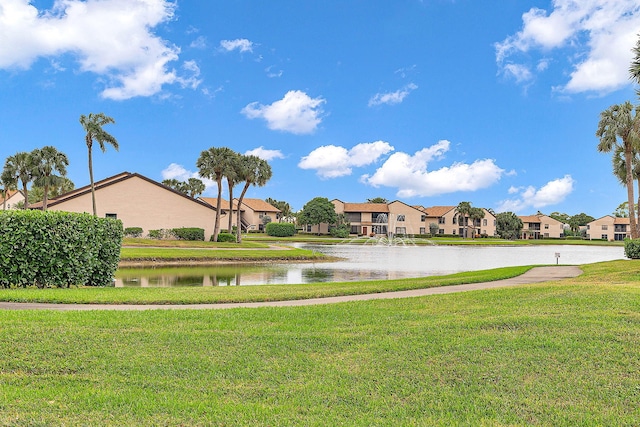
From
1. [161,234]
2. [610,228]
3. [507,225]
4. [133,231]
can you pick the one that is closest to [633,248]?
[161,234]

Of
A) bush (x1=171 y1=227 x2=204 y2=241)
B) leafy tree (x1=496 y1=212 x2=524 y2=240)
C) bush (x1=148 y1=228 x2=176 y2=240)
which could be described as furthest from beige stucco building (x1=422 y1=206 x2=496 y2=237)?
bush (x1=148 y1=228 x2=176 y2=240)

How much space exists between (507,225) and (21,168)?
309ft

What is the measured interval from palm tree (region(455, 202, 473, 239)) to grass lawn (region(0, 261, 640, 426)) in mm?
90970

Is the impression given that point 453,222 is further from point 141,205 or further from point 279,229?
point 141,205

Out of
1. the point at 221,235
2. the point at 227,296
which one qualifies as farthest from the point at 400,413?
the point at 221,235

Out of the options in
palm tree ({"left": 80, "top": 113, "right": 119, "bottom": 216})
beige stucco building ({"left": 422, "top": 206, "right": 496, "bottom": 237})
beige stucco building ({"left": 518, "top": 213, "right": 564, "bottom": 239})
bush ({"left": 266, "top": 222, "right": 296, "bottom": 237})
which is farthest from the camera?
beige stucco building ({"left": 518, "top": 213, "right": 564, "bottom": 239})

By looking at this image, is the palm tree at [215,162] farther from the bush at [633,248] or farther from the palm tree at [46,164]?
the bush at [633,248]

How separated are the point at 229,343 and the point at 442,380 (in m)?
3.05

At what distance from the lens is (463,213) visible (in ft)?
319

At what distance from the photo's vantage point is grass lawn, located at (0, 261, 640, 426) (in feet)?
15.3

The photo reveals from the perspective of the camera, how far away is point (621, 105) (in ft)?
107

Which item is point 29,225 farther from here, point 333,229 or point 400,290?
point 333,229

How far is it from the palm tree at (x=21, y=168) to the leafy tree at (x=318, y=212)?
1884 inches

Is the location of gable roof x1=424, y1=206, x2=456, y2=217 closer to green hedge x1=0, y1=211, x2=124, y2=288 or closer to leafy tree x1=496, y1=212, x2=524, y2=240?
leafy tree x1=496, y1=212, x2=524, y2=240
